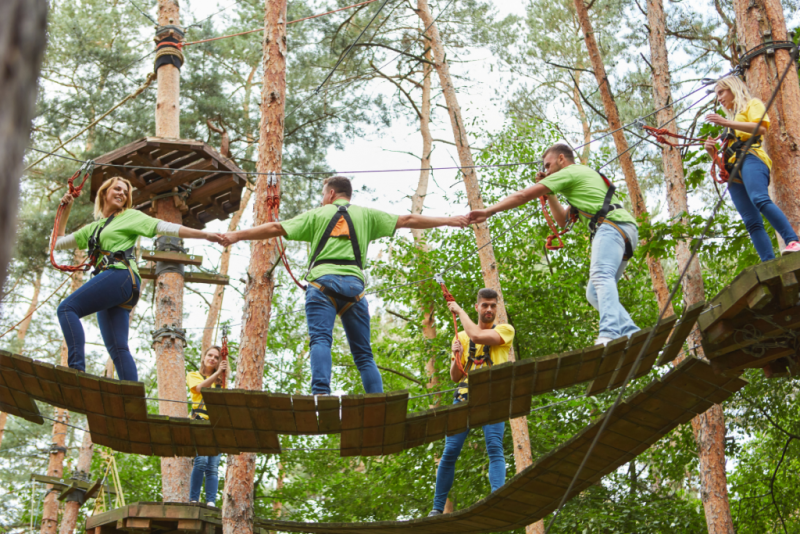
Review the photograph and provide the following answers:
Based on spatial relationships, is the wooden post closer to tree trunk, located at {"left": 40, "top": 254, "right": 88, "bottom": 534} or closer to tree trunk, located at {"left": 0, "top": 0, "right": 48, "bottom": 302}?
tree trunk, located at {"left": 40, "top": 254, "right": 88, "bottom": 534}

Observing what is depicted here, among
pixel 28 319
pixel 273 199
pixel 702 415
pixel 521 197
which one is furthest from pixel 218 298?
pixel 521 197

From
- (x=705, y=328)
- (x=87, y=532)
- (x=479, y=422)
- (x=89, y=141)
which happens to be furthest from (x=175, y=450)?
(x=89, y=141)

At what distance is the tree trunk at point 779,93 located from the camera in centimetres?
562

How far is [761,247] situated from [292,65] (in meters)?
12.9

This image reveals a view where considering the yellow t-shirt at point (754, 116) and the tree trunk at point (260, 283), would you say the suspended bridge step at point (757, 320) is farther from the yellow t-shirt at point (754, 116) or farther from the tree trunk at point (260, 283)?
the tree trunk at point (260, 283)

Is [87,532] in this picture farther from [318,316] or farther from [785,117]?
[785,117]

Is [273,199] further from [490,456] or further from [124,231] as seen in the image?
[490,456]

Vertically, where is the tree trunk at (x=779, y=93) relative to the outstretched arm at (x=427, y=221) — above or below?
above

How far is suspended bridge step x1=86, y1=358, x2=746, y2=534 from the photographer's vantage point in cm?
527

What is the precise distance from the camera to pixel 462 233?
49.3 feet

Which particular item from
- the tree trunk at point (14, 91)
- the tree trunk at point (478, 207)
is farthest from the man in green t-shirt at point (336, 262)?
the tree trunk at point (14, 91)

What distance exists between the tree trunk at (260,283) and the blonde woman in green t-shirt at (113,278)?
1.07 metres

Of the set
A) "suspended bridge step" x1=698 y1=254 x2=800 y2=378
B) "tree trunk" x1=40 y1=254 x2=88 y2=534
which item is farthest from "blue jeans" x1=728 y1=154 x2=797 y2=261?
"tree trunk" x1=40 y1=254 x2=88 y2=534

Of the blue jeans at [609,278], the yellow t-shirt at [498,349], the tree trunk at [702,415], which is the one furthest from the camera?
the tree trunk at [702,415]
